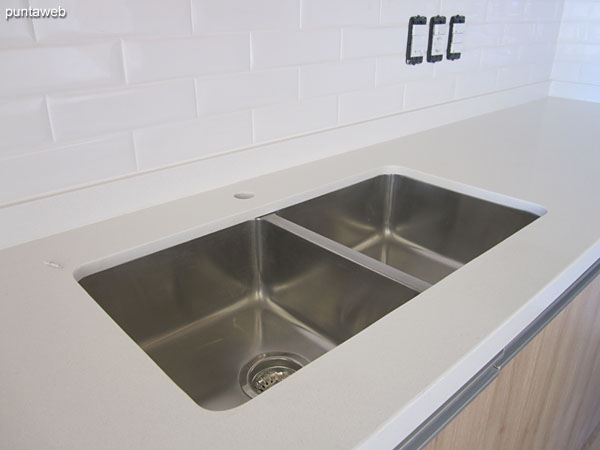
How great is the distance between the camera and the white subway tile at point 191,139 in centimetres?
86

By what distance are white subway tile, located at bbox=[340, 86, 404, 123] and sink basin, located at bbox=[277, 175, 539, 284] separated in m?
0.19

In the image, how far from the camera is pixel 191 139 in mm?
911

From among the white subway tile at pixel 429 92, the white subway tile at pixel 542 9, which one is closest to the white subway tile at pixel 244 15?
the white subway tile at pixel 429 92

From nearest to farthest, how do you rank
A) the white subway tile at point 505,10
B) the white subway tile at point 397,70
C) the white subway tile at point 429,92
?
the white subway tile at point 397,70, the white subway tile at point 429,92, the white subway tile at point 505,10

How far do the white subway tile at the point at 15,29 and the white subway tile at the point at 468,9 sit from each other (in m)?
1.03

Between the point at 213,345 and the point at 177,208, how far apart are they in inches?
10.2

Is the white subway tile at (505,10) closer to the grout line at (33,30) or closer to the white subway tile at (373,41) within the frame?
the white subway tile at (373,41)

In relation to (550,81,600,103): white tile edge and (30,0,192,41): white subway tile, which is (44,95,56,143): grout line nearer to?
(30,0,192,41): white subway tile

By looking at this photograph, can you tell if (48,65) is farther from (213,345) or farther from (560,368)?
(560,368)

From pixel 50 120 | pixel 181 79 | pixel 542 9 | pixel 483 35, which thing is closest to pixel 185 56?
pixel 181 79

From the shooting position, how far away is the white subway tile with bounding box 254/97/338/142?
3.34 ft

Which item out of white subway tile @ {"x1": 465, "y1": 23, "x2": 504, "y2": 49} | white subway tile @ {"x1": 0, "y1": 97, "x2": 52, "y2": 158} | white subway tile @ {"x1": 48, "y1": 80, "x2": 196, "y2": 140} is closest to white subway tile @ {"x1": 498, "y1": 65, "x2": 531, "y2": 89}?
white subway tile @ {"x1": 465, "y1": 23, "x2": 504, "y2": 49}

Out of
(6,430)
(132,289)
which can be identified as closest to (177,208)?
(132,289)

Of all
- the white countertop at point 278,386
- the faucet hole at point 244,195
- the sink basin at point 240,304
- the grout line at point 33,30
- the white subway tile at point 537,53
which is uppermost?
the grout line at point 33,30
